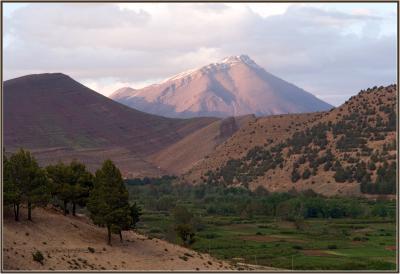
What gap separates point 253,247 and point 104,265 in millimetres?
28032

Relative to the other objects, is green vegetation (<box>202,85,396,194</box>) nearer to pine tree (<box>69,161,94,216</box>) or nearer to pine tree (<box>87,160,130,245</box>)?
pine tree (<box>69,161,94,216</box>)

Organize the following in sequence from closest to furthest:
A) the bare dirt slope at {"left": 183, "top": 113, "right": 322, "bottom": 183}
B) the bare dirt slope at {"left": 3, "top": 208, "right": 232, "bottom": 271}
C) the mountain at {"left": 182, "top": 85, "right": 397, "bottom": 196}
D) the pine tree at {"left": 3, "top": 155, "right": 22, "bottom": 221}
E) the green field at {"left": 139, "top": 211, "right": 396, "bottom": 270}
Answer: the bare dirt slope at {"left": 3, "top": 208, "right": 232, "bottom": 271}, the pine tree at {"left": 3, "top": 155, "right": 22, "bottom": 221}, the green field at {"left": 139, "top": 211, "right": 396, "bottom": 270}, the mountain at {"left": 182, "top": 85, "right": 397, "bottom": 196}, the bare dirt slope at {"left": 183, "top": 113, "right": 322, "bottom": 183}

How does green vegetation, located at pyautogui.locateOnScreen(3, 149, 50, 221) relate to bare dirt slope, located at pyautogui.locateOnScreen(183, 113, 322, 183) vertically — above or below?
below

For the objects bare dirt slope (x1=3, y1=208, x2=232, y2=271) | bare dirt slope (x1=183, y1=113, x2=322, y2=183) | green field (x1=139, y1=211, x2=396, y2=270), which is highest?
bare dirt slope (x1=183, y1=113, x2=322, y2=183)

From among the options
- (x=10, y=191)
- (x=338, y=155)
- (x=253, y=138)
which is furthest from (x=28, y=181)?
(x=253, y=138)

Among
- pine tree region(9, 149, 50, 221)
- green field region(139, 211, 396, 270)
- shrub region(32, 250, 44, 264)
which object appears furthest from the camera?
green field region(139, 211, 396, 270)

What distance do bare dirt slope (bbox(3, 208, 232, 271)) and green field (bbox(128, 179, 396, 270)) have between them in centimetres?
840

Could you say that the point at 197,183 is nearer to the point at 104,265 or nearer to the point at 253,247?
the point at 253,247

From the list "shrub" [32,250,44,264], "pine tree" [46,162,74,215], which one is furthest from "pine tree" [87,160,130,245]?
"shrub" [32,250,44,264]

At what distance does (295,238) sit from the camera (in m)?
77.0

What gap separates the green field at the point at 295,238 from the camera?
195 feet

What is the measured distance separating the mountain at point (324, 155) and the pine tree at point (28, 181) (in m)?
82.3

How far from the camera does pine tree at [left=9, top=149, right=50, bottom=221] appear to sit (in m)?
45.5

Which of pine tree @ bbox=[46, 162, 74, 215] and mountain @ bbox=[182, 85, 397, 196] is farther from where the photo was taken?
mountain @ bbox=[182, 85, 397, 196]
